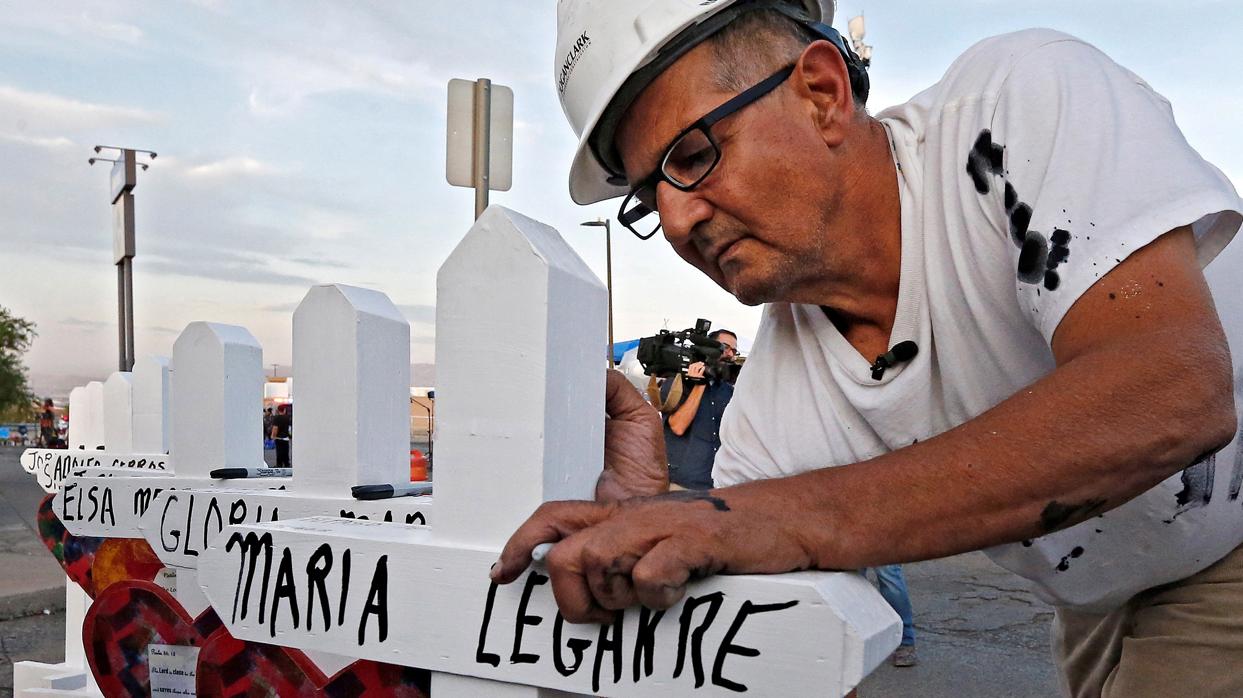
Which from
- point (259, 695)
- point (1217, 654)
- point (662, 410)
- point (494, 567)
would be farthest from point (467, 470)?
point (662, 410)

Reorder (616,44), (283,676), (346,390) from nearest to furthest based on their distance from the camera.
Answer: (616,44), (283,676), (346,390)

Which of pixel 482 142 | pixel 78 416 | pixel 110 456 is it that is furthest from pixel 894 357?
pixel 78 416

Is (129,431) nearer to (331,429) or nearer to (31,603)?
(331,429)

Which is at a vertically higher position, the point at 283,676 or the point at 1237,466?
the point at 1237,466

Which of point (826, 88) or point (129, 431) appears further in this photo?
point (129, 431)

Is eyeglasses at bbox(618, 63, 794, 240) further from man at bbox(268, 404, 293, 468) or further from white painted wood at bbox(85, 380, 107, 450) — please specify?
man at bbox(268, 404, 293, 468)

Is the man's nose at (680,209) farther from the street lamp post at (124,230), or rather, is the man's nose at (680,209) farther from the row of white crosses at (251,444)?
the street lamp post at (124,230)

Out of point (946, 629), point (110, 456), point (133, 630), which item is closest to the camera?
Result: point (133, 630)

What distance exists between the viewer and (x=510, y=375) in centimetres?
130

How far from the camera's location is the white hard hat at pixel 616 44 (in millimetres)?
1351

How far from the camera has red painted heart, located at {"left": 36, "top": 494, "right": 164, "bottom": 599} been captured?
2742 mm

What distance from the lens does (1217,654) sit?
160 cm

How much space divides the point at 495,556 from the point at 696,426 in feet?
16.6

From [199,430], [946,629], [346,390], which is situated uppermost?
[346,390]
